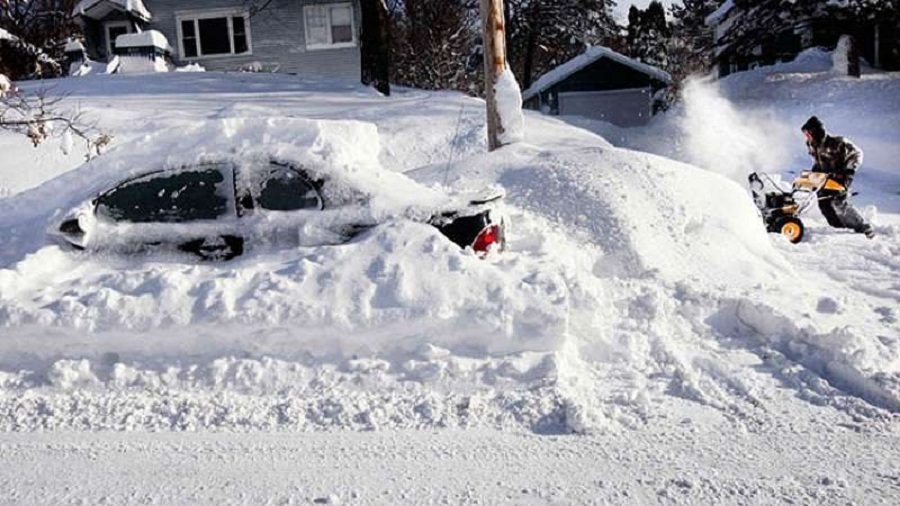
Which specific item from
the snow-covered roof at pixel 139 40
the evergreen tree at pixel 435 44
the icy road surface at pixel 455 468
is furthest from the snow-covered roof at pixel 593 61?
the icy road surface at pixel 455 468

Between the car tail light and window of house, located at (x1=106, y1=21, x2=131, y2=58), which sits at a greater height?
window of house, located at (x1=106, y1=21, x2=131, y2=58)

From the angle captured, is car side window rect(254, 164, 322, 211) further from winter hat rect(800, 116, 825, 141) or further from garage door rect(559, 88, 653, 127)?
garage door rect(559, 88, 653, 127)

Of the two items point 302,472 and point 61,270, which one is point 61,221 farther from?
point 302,472

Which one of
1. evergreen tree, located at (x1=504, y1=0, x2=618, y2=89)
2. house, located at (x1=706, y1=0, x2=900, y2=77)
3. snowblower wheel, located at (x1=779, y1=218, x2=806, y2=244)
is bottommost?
snowblower wheel, located at (x1=779, y1=218, x2=806, y2=244)

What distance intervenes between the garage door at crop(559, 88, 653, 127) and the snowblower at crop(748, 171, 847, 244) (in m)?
17.6

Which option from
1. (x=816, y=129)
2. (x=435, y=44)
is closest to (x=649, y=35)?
(x=435, y=44)

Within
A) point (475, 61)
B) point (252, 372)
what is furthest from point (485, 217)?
point (475, 61)

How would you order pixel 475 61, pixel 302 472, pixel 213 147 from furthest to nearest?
1. pixel 475 61
2. pixel 213 147
3. pixel 302 472

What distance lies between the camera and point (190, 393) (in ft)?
15.3

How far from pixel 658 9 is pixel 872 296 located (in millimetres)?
35258

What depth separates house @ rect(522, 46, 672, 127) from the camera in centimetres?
A: 2680

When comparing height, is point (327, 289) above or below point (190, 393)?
above

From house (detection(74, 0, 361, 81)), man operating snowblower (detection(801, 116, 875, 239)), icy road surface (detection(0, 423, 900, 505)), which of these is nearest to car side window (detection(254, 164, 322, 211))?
icy road surface (detection(0, 423, 900, 505))

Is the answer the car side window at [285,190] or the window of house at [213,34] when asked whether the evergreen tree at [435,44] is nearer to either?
the window of house at [213,34]
